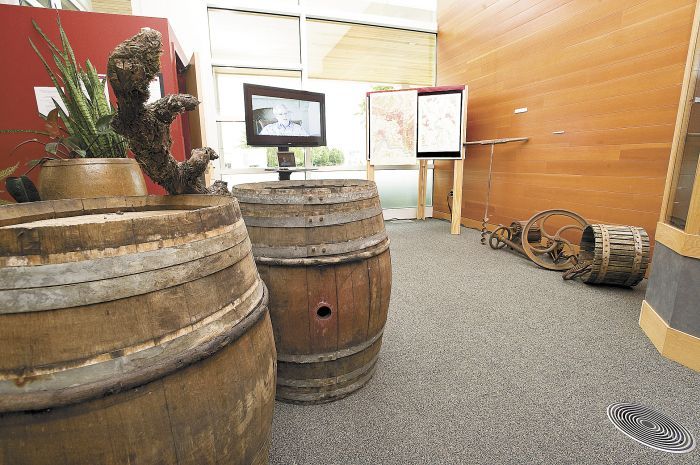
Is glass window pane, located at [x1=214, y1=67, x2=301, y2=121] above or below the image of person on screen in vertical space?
above

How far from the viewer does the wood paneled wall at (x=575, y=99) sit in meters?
2.64

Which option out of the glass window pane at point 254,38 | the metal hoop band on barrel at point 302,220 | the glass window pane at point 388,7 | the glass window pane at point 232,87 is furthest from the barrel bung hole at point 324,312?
the glass window pane at point 388,7

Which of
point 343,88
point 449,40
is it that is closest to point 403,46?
point 449,40

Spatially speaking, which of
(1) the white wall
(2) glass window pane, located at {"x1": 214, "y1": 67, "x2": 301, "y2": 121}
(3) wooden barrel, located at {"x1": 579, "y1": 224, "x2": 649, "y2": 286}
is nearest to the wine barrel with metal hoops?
(3) wooden barrel, located at {"x1": 579, "y1": 224, "x2": 649, "y2": 286}

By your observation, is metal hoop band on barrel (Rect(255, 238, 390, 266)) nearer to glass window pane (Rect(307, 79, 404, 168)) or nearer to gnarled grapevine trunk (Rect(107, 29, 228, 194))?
gnarled grapevine trunk (Rect(107, 29, 228, 194))

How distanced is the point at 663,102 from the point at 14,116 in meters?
4.22

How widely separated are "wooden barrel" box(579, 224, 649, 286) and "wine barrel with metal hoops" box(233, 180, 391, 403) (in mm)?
2000

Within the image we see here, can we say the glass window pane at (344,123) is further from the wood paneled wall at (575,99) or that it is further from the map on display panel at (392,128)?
the wood paneled wall at (575,99)

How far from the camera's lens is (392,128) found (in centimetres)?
473

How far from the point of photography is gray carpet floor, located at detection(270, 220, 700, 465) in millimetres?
1174

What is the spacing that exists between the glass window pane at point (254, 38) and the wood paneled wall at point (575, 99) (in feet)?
7.99

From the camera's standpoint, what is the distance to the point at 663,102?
260 cm

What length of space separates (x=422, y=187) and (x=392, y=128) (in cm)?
124

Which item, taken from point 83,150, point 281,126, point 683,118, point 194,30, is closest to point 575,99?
point 683,118
